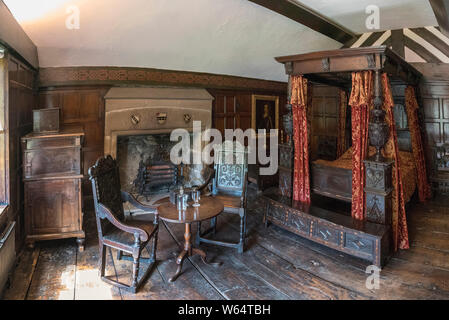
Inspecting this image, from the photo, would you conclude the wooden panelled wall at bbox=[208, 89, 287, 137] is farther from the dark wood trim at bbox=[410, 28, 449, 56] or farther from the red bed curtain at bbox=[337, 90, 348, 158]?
the dark wood trim at bbox=[410, 28, 449, 56]

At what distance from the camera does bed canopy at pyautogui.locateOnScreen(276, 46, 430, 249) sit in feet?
10.2

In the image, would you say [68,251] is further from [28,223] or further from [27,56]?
[27,56]

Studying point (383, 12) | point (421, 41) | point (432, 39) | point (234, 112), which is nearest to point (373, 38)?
point (421, 41)

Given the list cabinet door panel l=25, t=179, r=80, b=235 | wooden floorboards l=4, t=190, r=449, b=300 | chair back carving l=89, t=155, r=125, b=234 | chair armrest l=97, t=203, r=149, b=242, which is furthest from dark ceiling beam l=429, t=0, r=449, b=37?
cabinet door panel l=25, t=179, r=80, b=235

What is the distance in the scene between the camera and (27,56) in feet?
11.5

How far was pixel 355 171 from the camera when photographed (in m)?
3.40

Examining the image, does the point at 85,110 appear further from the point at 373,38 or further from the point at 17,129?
the point at 373,38

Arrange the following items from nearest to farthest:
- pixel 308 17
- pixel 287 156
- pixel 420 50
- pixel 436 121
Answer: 1. pixel 287 156
2. pixel 308 17
3. pixel 436 121
4. pixel 420 50

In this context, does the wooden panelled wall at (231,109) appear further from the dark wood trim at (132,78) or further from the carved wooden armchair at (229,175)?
the carved wooden armchair at (229,175)

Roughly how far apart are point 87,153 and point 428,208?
19.9 ft

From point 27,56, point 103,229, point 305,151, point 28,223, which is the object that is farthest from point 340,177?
point 27,56

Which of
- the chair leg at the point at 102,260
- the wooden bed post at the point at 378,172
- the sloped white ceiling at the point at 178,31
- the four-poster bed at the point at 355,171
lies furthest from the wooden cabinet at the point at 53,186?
the wooden bed post at the point at 378,172

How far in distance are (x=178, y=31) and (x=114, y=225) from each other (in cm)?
330
